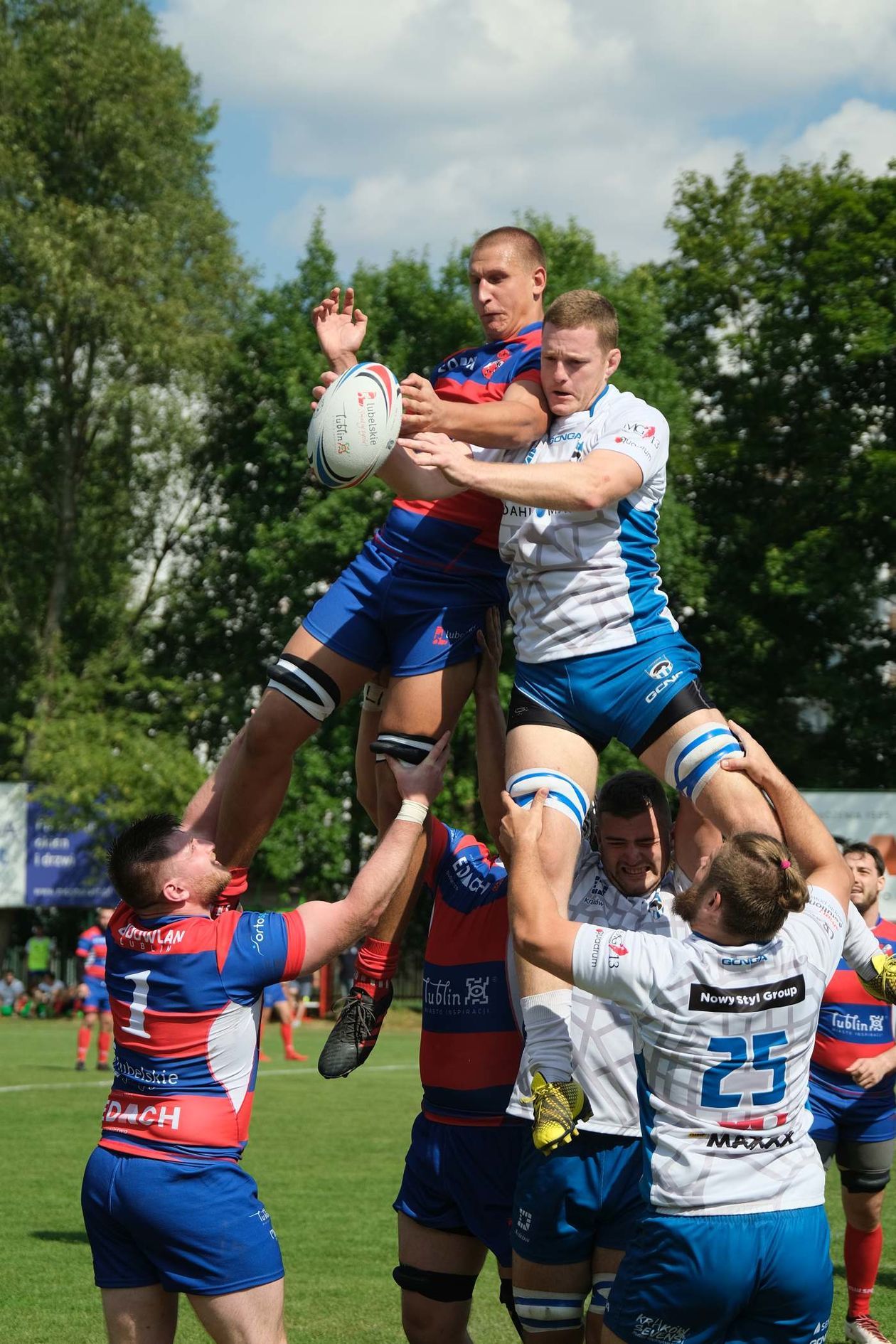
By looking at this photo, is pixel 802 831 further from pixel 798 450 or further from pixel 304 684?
pixel 798 450

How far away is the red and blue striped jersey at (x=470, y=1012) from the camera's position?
239 inches

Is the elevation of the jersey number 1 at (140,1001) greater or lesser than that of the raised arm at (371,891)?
lesser

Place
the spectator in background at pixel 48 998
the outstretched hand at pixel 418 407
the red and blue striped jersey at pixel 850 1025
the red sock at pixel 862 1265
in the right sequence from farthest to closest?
1. the spectator in background at pixel 48 998
2. the red and blue striped jersey at pixel 850 1025
3. the red sock at pixel 862 1265
4. the outstretched hand at pixel 418 407

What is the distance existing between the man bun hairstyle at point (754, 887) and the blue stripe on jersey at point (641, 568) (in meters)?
1.44

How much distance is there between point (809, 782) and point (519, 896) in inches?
1313

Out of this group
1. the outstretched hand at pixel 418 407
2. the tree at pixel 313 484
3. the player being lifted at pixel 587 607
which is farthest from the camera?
the tree at pixel 313 484

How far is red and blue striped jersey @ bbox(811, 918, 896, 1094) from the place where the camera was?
30.0ft

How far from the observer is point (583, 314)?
5793 millimetres

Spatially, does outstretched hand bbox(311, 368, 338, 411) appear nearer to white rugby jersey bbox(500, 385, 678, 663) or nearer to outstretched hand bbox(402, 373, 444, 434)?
outstretched hand bbox(402, 373, 444, 434)

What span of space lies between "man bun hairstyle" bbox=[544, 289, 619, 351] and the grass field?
5.36 meters

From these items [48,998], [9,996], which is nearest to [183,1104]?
[48,998]

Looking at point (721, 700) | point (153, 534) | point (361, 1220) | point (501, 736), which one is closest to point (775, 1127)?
point (501, 736)

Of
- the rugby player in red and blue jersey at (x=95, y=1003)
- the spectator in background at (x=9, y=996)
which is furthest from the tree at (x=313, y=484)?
the rugby player in red and blue jersey at (x=95, y=1003)

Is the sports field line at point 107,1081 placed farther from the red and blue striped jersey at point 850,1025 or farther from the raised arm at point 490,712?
the raised arm at point 490,712
